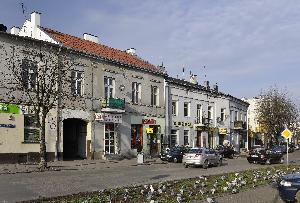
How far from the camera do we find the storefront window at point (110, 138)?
36.0m

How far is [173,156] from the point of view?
119ft

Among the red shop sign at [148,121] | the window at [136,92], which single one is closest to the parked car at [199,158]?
the red shop sign at [148,121]

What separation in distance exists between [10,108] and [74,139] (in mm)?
7918

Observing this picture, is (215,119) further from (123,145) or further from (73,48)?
(73,48)

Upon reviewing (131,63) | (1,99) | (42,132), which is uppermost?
(131,63)

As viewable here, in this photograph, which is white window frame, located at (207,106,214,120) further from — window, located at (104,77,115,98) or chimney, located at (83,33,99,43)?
window, located at (104,77,115,98)

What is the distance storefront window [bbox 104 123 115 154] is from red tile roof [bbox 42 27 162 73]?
5.93 meters

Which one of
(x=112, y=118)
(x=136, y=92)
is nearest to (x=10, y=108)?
(x=112, y=118)

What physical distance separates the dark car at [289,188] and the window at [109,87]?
82.2 feet

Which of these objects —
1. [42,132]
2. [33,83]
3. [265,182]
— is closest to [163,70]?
[33,83]

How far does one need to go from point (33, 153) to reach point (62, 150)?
2793 mm

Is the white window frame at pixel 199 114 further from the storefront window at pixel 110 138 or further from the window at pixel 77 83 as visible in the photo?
the window at pixel 77 83

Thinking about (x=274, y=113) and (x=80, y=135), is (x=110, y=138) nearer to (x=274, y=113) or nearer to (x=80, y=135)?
(x=80, y=135)

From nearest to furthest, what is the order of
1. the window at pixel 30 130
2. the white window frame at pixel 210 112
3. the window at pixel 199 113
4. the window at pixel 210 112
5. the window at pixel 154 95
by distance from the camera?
the window at pixel 30 130, the window at pixel 154 95, the window at pixel 199 113, the white window frame at pixel 210 112, the window at pixel 210 112
